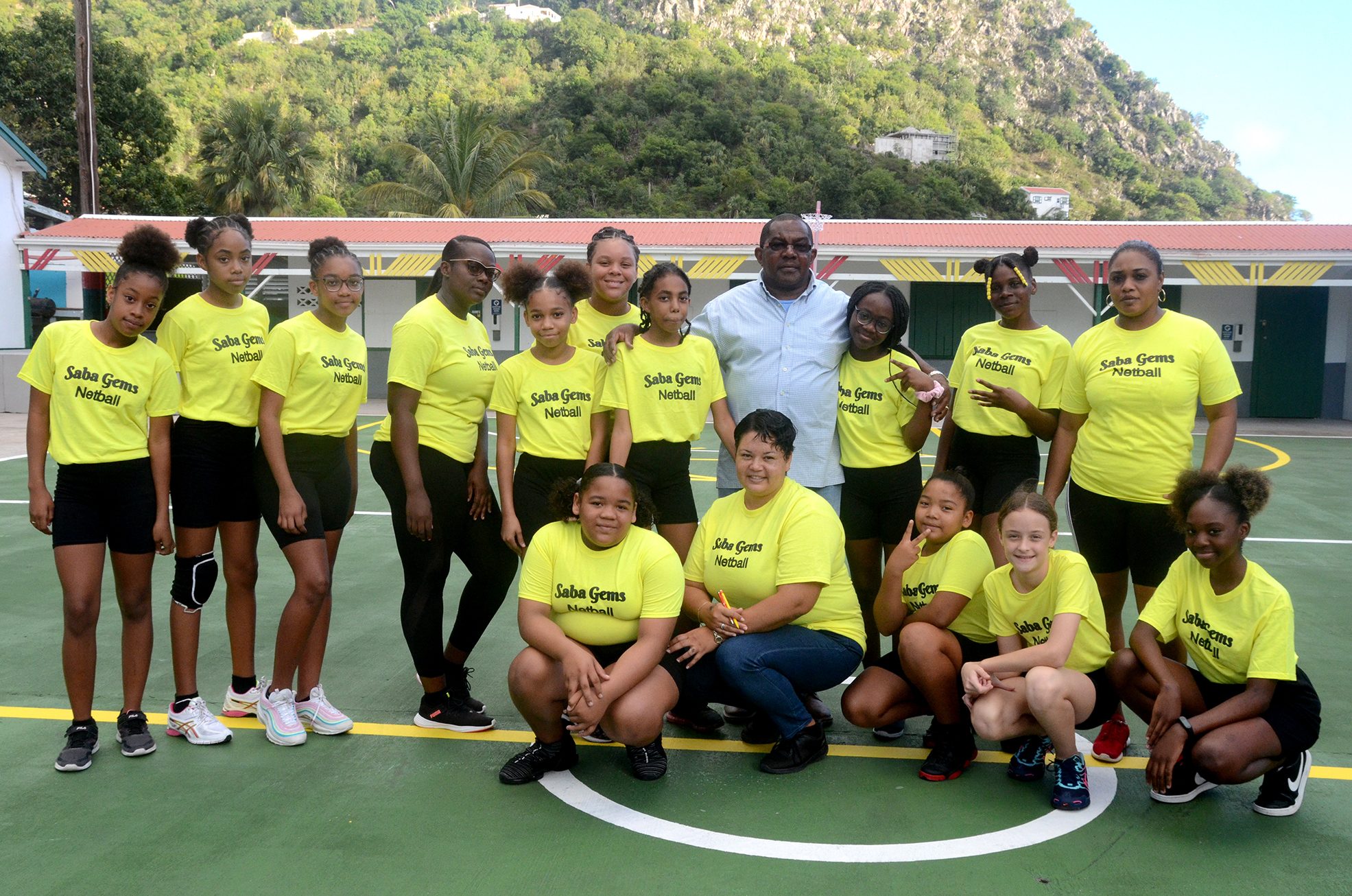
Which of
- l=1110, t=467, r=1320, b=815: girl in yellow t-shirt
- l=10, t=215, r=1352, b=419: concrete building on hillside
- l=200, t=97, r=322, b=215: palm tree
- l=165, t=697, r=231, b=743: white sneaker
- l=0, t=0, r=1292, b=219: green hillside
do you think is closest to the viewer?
l=1110, t=467, r=1320, b=815: girl in yellow t-shirt

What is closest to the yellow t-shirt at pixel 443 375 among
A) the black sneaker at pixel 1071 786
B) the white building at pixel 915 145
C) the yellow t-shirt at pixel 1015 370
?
the yellow t-shirt at pixel 1015 370

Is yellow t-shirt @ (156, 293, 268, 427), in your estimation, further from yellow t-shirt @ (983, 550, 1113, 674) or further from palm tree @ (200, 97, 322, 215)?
palm tree @ (200, 97, 322, 215)

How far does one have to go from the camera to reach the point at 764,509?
3.79 metres

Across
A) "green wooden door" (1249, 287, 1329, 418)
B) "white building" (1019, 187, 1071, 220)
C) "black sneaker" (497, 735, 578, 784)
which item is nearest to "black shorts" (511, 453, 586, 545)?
"black sneaker" (497, 735, 578, 784)

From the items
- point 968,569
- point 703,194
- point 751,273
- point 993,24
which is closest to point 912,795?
point 968,569

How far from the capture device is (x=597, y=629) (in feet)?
11.9

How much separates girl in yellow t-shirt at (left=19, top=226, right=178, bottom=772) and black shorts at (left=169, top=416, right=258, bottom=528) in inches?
3.2

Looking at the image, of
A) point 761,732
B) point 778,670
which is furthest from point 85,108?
point 778,670

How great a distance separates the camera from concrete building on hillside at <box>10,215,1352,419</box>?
55.4 feet

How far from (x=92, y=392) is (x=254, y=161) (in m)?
41.2

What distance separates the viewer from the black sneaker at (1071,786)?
340 cm

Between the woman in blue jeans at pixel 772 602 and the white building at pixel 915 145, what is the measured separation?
198 feet

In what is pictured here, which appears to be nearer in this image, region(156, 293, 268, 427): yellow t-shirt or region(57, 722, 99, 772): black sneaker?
region(57, 722, 99, 772): black sneaker

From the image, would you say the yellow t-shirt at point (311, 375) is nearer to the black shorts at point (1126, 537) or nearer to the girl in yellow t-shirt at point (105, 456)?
the girl in yellow t-shirt at point (105, 456)
